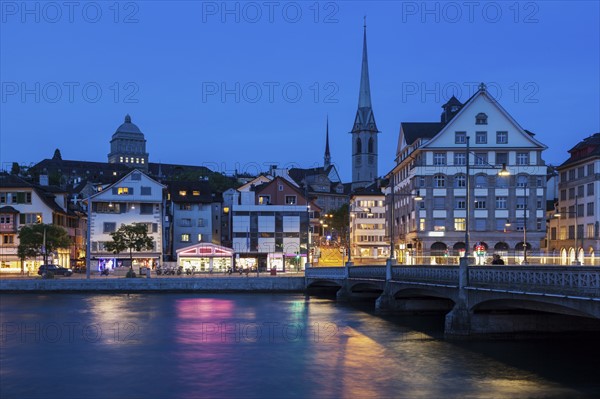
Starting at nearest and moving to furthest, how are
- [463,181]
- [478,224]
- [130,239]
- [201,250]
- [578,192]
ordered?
[478,224], [463,181], [578,192], [130,239], [201,250]

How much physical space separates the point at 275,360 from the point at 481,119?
62.2m

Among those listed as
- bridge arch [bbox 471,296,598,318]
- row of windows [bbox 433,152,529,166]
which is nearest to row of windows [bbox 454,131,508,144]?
row of windows [bbox 433,152,529,166]

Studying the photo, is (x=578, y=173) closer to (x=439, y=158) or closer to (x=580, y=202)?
(x=580, y=202)

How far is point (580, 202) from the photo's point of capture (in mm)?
98688

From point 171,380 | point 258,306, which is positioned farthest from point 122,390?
point 258,306

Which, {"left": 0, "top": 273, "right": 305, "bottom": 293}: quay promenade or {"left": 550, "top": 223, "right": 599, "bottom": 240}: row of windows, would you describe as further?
{"left": 550, "top": 223, "right": 599, "bottom": 240}: row of windows

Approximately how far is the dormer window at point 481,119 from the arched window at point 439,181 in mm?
7765

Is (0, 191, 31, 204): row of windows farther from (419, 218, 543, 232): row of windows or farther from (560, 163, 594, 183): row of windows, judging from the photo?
(560, 163, 594, 183): row of windows

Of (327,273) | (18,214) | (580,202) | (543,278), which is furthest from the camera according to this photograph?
(18,214)

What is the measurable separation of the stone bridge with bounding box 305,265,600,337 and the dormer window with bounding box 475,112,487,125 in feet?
111

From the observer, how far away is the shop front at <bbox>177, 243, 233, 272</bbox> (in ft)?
362

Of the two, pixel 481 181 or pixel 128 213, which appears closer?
pixel 481 181

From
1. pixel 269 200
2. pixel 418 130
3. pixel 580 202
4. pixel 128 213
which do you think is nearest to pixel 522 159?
pixel 580 202

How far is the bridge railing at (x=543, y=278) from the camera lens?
27925 mm
